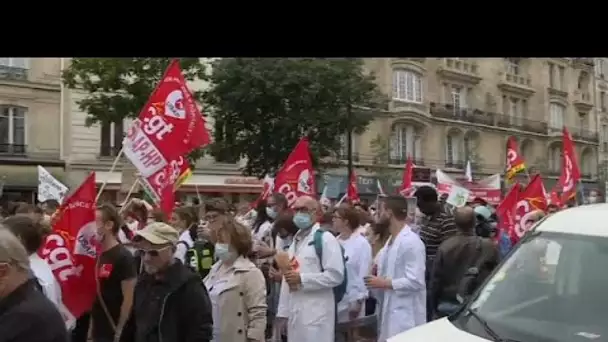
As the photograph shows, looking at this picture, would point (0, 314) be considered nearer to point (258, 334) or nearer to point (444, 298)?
point (258, 334)

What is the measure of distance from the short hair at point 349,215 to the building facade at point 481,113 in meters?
37.5

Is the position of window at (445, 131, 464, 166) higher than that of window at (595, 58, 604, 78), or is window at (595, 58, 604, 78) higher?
window at (595, 58, 604, 78)

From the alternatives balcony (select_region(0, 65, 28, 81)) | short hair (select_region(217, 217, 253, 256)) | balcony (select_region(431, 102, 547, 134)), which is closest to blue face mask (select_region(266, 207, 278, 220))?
short hair (select_region(217, 217, 253, 256))

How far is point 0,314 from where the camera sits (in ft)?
11.6

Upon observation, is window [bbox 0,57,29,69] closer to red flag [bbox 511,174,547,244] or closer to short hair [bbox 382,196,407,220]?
red flag [bbox 511,174,547,244]

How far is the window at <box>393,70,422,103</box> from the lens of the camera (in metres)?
51.4

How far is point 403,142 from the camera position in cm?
5247

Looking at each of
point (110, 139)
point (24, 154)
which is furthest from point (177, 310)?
point (110, 139)

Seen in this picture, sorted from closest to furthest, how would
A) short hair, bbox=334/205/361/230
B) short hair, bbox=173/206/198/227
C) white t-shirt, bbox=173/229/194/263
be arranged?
short hair, bbox=334/205/361/230 → white t-shirt, bbox=173/229/194/263 → short hair, bbox=173/206/198/227

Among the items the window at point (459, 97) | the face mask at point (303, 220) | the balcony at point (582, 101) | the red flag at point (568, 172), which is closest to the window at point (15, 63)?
the red flag at point (568, 172)

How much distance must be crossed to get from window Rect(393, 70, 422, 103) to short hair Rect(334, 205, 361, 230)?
42.9 m

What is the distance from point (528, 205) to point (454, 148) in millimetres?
45214

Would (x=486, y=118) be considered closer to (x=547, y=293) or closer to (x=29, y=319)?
(x=547, y=293)
